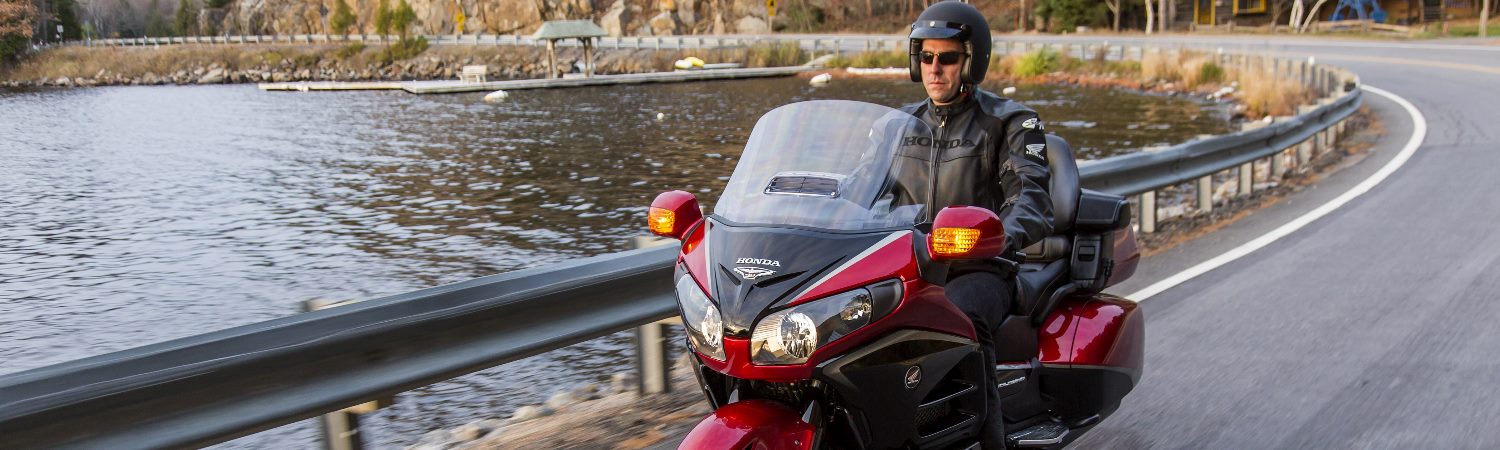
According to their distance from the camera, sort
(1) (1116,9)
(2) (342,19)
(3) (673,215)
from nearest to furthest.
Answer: (3) (673,215)
(1) (1116,9)
(2) (342,19)

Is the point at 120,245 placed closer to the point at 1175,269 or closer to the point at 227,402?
the point at 1175,269

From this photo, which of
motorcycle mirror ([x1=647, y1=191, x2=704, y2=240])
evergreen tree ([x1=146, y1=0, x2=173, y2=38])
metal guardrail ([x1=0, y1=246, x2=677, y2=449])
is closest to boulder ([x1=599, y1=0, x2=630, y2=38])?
evergreen tree ([x1=146, y1=0, x2=173, y2=38])

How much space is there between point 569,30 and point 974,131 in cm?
6557

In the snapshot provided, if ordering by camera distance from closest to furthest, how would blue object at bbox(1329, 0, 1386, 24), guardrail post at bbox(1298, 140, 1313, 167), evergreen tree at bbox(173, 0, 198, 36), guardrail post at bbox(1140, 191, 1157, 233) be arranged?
guardrail post at bbox(1140, 191, 1157, 233) → guardrail post at bbox(1298, 140, 1313, 167) → blue object at bbox(1329, 0, 1386, 24) → evergreen tree at bbox(173, 0, 198, 36)

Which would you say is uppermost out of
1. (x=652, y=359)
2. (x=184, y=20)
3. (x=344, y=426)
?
(x=184, y=20)

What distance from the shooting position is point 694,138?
1181 inches

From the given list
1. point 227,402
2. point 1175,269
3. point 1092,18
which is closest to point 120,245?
point 1175,269

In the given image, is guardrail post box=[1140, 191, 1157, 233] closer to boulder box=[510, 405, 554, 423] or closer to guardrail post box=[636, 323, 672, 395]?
guardrail post box=[636, 323, 672, 395]

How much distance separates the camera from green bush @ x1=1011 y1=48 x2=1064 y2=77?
4850cm

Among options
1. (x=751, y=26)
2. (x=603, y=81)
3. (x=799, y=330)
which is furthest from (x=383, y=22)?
(x=799, y=330)

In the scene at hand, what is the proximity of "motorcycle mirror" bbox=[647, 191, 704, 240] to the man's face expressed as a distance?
3.00 feet

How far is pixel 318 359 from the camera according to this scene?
151 inches

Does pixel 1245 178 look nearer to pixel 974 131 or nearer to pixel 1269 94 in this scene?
pixel 974 131

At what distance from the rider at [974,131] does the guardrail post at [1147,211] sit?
631cm
